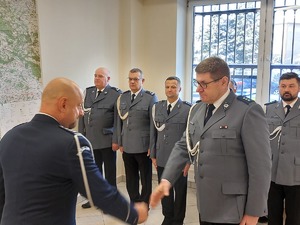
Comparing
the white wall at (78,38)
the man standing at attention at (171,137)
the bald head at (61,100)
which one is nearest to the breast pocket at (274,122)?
the man standing at attention at (171,137)

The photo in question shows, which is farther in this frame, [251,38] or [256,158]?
[251,38]

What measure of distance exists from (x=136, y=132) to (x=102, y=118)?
43cm

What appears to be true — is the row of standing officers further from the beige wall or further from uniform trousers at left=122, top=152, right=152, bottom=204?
the beige wall

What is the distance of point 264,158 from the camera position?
162 cm

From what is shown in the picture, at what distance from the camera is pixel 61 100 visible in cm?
131

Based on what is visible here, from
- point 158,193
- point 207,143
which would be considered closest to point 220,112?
point 207,143

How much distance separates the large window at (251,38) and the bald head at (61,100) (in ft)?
10.0

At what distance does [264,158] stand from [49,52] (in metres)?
2.40

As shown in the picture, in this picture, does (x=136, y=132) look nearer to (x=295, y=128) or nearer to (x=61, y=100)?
(x=295, y=128)

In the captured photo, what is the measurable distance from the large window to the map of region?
220 centimetres

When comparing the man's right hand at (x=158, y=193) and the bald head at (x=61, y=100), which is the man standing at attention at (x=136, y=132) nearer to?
the man's right hand at (x=158, y=193)

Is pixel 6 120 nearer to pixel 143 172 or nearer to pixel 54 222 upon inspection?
pixel 143 172

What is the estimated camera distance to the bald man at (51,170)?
48.3 inches

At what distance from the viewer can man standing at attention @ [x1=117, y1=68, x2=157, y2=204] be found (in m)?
3.26
